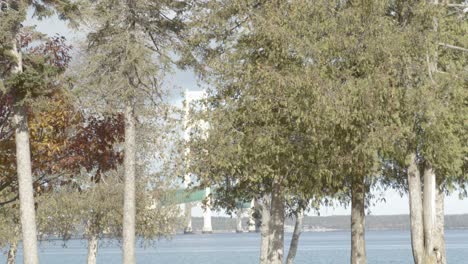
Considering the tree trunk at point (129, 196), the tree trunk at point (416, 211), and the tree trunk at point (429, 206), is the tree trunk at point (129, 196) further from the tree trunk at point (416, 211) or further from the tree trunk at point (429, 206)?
the tree trunk at point (429, 206)

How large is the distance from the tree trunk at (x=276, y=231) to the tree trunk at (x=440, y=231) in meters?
5.33

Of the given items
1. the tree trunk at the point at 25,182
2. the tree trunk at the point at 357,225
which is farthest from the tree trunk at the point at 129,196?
the tree trunk at the point at 357,225

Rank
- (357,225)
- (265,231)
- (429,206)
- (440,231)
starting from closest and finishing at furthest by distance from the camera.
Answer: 1. (357,225)
2. (429,206)
3. (440,231)
4. (265,231)

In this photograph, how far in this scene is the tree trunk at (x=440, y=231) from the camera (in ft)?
126

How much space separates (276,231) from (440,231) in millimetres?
6916

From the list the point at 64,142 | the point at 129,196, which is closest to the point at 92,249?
the point at 129,196

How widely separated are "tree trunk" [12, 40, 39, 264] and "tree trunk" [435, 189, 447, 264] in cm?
1425

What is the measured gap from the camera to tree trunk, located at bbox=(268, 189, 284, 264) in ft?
122

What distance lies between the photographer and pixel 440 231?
40906mm

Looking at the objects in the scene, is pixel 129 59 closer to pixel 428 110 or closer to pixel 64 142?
pixel 64 142

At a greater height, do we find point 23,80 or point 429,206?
point 23,80

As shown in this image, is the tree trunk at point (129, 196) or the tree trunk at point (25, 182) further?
the tree trunk at point (129, 196)

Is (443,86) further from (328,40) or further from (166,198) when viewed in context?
(166,198)

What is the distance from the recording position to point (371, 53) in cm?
3391
